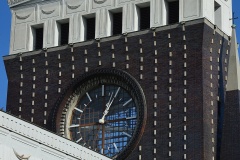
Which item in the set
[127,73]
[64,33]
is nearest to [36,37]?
[64,33]

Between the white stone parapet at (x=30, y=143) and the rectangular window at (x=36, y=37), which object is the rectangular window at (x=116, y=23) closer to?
the rectangular window at (x=36, y=37)

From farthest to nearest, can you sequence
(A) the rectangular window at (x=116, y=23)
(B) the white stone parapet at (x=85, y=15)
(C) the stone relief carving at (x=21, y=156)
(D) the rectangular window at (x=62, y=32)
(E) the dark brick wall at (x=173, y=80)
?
(D) the rectangular window at (x=62, y=32) → (A) the rectangular window at (x=116, y=23) → (B) the white stone parapet at (x=85, y=15) → (E) the dark brick wall at (x=173, y=80) → (C) the stone relief carving at (x=21, y=156)

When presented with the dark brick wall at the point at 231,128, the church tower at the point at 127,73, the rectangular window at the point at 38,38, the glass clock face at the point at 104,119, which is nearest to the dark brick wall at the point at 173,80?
the church tower at the point at 127,73

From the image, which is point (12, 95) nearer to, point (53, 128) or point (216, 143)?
point (53, 128)

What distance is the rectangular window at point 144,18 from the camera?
58.1 metres

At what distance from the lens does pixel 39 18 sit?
6172cm

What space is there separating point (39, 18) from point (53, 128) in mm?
7708

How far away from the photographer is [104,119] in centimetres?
5759

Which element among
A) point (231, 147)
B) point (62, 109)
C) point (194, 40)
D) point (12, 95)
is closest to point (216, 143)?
point (231, 147)

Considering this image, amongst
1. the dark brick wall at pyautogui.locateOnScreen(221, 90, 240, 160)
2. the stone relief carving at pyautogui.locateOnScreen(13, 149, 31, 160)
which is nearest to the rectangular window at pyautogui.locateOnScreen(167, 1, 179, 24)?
the dark brick wall at pyautogui.locateOnScreen(221, 90, 240, 160)

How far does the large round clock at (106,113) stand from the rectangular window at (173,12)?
168 inches

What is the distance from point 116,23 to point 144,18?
6.48 ft

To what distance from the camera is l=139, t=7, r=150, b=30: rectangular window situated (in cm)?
5812

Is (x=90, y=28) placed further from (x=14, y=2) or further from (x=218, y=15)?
(x=218, y=15)
